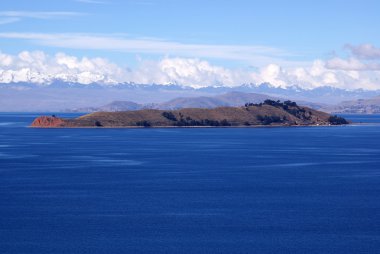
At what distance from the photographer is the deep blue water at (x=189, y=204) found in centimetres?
5209

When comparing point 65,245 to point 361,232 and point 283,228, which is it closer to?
point 283,228

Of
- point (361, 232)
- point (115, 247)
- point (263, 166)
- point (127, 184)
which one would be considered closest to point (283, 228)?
point (361, 232)

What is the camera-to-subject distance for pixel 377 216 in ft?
199

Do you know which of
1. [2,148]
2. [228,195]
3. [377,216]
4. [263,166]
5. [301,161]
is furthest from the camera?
[2,148]

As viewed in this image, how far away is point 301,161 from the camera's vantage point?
112 metres

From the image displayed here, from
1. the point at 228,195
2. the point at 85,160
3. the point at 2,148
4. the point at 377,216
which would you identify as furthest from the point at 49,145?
the point at 377,216

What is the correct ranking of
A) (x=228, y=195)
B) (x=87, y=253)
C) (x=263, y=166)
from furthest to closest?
(x=263, y=166), (x=228, y=195), (x=87, y=253)

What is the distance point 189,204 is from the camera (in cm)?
6719

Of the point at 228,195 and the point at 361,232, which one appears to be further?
the point at 228,195

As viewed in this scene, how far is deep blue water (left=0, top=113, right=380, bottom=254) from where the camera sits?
171 ft

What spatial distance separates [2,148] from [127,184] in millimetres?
65760

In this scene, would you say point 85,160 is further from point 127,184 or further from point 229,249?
point 229,249

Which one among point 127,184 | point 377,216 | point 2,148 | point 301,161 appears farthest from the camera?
point 2,148

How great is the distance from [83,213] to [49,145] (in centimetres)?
9048
